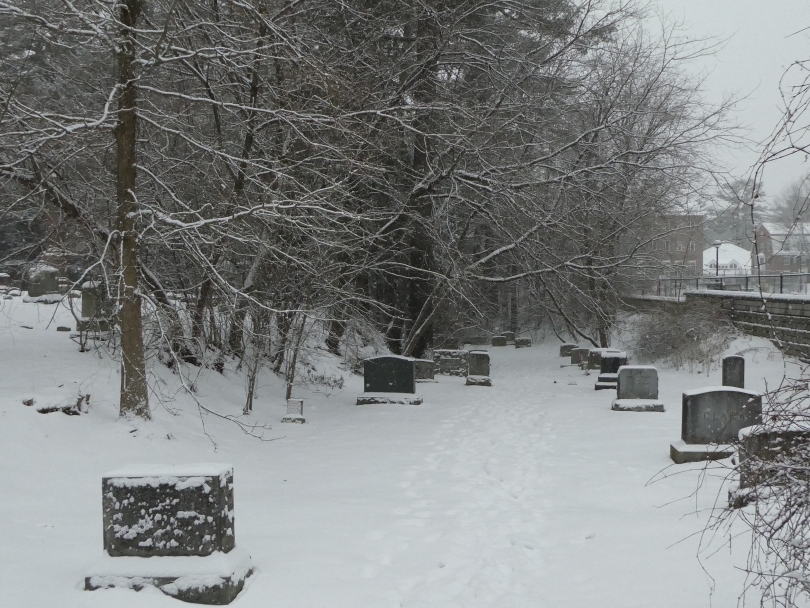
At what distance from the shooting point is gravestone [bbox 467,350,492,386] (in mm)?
18359

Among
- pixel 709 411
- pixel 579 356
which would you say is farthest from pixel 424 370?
pixel 709 411

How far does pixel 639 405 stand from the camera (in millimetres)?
13180

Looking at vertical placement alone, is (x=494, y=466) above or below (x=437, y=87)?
below

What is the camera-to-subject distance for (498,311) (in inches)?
1479

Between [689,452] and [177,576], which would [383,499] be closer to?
[177,576]

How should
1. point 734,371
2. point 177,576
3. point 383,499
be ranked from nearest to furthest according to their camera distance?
1. point 177,576
2. point 383,499
3. point 734,371

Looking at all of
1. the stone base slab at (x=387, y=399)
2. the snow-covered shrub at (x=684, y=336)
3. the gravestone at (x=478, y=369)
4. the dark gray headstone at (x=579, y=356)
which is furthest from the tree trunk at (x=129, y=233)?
the dark gray headstone at (x=579, y=356)

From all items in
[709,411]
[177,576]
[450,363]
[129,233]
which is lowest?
[177,576]

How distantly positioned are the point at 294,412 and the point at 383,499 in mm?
5303

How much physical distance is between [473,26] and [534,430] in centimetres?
1023

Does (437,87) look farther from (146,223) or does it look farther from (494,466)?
(494,466)

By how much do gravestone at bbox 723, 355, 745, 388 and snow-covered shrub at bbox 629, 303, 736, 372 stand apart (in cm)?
517

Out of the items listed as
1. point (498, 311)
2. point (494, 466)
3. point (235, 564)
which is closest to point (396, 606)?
point (235, 564)

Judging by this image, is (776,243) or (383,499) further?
(383,499)
